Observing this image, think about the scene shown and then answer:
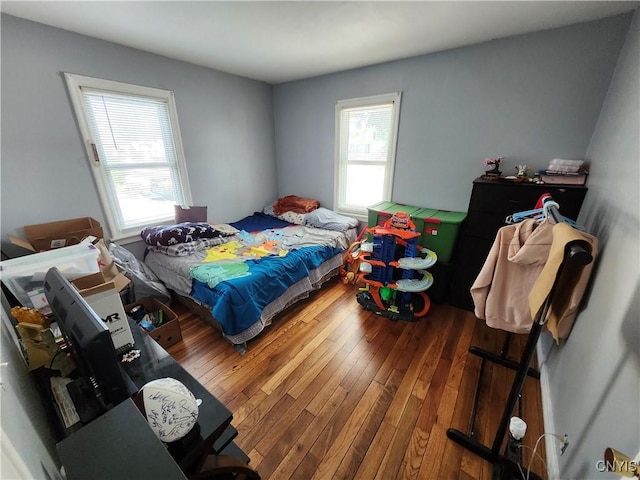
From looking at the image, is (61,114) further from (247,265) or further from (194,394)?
(194,394)

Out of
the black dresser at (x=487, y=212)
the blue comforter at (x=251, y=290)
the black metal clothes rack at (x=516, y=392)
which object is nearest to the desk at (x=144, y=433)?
the blue comforter at (x=251, y=290)

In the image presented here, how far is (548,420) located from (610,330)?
786 mm

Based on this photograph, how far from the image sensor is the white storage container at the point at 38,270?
1.21m

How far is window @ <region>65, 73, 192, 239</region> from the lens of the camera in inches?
87.5

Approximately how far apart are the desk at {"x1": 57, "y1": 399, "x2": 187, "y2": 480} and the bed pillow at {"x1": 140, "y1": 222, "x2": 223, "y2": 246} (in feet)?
6.90

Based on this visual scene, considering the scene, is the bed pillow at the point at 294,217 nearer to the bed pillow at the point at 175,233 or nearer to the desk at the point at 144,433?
the bed pillow at the point at 175,233

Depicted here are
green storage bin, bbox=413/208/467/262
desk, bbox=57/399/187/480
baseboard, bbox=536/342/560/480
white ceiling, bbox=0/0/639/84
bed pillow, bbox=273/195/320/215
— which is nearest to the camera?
desk, bbox=57/399/187/480

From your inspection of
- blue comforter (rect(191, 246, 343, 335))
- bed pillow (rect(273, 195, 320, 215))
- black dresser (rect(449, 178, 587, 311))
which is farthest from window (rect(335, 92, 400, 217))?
blue comforter (rect(191, 246, 343, 335))

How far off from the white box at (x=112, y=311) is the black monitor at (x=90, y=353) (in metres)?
0.18

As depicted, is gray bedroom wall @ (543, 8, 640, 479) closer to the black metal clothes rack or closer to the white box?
Answer: the black metal clothes rack

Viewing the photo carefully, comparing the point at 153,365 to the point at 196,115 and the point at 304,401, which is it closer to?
the point at 304,401

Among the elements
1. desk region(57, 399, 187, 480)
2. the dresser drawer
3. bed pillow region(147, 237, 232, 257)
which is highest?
the dresser drawer

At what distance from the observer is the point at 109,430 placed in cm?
59

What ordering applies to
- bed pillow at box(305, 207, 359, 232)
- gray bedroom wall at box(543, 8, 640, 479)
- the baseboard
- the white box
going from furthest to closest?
bed pillow at box(305, 207, 359, 232)
the baseboard
the white box
gray bedroom wall at box(543, 8, 640, 479)
